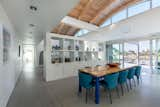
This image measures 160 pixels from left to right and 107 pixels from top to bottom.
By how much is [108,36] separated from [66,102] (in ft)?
22.2

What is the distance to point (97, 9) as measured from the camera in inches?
285

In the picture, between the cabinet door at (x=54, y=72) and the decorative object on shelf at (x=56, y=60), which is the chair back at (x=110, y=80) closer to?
the cabinet door at (x=54, y=72)

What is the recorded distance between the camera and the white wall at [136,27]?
20.2 feet

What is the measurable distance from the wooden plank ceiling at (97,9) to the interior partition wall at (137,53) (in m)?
2.21

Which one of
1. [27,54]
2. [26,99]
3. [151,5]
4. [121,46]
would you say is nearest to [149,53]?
[121,46]

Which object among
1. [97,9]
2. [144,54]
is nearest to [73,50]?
[97,9]

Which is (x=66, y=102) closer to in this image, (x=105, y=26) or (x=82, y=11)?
(x=82, y=11)

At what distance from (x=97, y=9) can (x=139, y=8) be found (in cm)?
257

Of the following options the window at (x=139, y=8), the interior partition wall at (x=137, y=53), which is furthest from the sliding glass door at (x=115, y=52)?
the window at (x=139, y=8)

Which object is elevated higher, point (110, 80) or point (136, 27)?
point (136, 27)

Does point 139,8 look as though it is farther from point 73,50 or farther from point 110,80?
point 110,80

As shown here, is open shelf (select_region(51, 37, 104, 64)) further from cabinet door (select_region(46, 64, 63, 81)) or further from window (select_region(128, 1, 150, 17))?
window (select_region(128, 1, 150, 17))

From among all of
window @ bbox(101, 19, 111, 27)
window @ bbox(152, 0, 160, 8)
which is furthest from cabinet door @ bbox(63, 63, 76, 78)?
window @ bbox(152, 0, 160, 8)

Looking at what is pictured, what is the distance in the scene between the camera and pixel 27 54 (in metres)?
15.1
